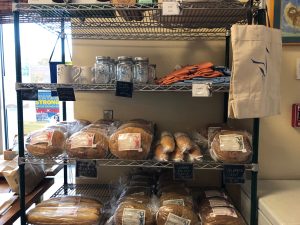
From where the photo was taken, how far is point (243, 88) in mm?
1221

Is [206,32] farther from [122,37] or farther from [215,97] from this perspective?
[122,37]

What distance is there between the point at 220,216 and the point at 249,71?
67 centimetres

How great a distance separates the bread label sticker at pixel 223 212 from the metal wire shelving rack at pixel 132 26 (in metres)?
0.09

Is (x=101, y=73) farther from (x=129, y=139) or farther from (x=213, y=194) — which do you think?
(x=213, y=194)

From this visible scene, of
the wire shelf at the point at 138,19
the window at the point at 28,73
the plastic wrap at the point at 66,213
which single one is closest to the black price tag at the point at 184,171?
the plastic wrap at the point at 66,213

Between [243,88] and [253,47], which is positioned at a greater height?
[253,47]

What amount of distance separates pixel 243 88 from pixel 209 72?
0.74ft

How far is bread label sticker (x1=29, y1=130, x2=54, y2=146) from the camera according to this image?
1418 millimetres

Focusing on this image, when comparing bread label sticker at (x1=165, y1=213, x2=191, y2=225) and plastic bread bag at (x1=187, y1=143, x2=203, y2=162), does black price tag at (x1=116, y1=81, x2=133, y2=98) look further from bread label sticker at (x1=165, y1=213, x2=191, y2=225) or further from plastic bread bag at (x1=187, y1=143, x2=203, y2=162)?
bread label sticker at (x1=165, y1=213, x2=191, y2=225)

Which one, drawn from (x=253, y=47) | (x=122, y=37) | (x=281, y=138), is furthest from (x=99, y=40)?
(x=281, y=138)

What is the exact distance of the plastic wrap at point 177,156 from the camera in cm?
138

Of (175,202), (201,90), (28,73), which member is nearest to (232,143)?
(201,90)

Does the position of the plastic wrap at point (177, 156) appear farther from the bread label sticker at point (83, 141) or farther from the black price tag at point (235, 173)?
the bread label sticker at point (83, 141)

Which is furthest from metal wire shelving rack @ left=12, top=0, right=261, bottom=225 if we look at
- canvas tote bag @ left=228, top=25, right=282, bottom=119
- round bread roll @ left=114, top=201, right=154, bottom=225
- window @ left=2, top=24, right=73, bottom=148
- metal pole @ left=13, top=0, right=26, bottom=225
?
window @ left=2, top=24, right=73, bottom=148
